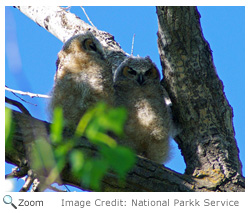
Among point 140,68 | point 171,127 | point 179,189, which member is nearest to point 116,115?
point 179,189

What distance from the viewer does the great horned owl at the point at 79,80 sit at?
13.0 feet

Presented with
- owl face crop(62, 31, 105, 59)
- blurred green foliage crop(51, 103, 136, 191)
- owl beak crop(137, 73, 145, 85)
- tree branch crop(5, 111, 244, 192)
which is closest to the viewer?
blurred green foliage crop(51, 103, 136, 191)

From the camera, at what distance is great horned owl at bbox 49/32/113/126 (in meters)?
3.96

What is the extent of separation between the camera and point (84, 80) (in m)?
4.01

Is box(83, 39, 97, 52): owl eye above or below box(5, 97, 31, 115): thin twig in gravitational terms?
above

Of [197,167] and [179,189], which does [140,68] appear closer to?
[197,167]

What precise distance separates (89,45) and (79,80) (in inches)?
19.3

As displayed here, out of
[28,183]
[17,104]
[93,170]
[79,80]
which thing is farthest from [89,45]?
[93,170]

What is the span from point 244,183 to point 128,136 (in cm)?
126

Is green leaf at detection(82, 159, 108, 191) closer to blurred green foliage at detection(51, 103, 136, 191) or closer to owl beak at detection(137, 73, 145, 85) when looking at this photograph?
blurred green foliage at detection(51, 103, 136, 191)

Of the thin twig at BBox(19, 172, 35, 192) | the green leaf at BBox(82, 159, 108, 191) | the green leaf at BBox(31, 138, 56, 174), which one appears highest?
the green leaf at BBox(31, 138, 56, 174)

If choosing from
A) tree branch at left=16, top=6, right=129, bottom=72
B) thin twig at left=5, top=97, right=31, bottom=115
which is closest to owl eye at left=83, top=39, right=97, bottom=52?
tree branch at left=16, top=6, right=129, bottom=72
